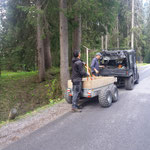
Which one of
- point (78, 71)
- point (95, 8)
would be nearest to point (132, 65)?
point (95, 8)

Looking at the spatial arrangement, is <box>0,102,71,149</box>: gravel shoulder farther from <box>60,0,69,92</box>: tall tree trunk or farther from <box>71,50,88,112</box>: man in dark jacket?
<box>60,0,69,92</box>: tall tree trunk

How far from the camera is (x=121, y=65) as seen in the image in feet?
35.5

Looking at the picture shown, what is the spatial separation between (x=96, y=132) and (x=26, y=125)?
2.13m

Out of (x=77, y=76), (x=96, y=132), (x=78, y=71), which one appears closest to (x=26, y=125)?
(x=96, y=132)

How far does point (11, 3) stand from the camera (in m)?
15.3

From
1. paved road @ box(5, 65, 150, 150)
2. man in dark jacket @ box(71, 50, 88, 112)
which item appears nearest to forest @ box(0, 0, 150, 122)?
man in dark jacket @ box(71, 50, 88, 112)

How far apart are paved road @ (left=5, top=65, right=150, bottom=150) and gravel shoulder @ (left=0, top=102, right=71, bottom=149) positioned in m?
0.24

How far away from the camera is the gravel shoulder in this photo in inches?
178

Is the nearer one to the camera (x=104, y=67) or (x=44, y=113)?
(x=44, y=113)

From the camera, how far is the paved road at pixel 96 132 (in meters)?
4.01

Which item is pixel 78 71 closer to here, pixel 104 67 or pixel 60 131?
pixel 60 131

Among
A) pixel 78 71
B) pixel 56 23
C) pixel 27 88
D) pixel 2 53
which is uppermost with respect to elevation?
pixel 56 23

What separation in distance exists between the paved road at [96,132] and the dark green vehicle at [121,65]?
3.50m

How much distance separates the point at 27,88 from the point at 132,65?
30.2ft
